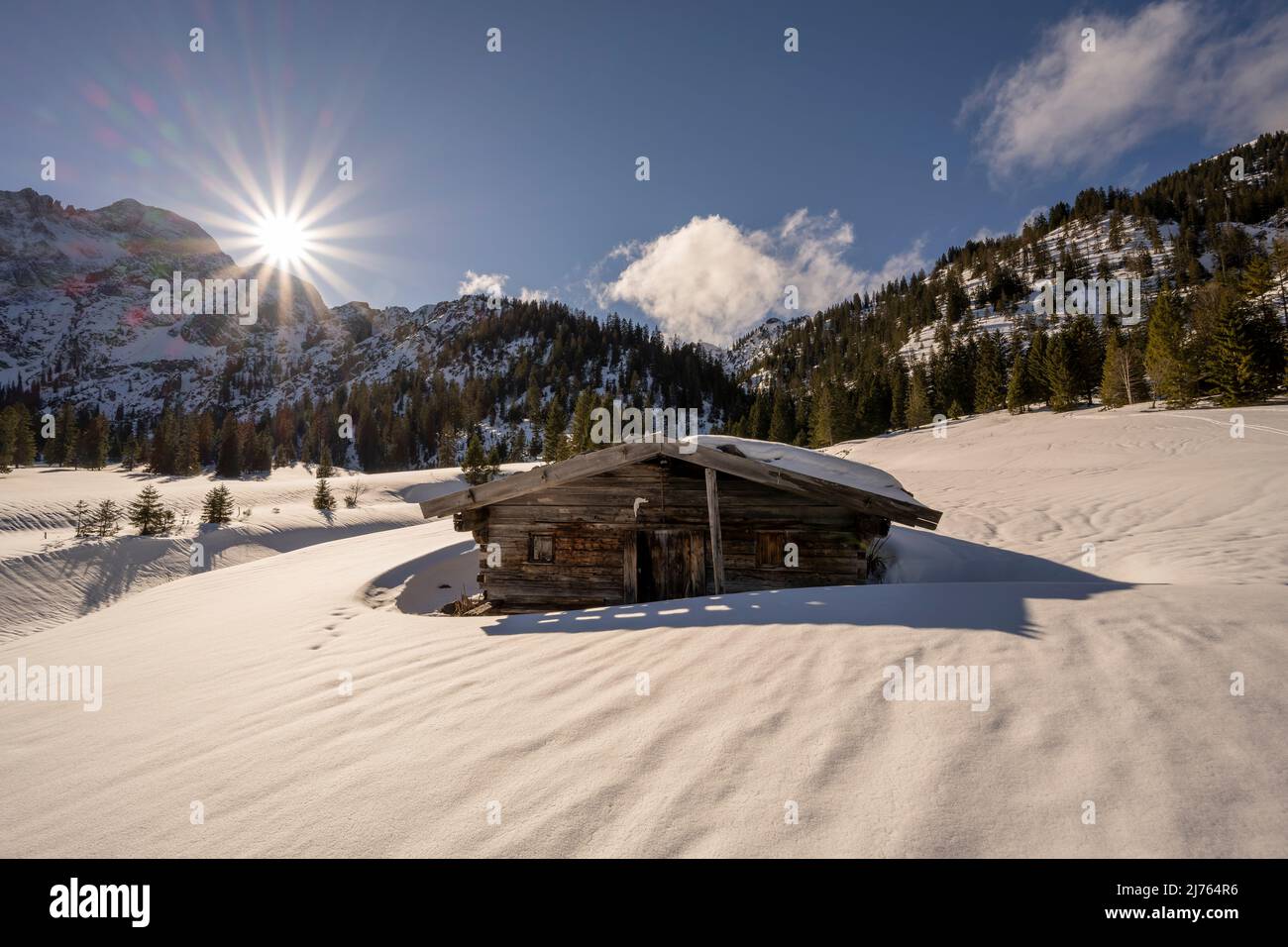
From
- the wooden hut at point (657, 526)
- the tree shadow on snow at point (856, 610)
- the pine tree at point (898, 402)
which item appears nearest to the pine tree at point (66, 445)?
the wooden hut at point (657, 526)

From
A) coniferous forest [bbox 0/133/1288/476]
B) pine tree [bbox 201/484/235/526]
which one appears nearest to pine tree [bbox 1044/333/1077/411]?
coniferous forest [bbox 0/133/1288/476]

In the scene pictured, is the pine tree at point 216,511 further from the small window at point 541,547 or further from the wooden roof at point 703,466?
the small window at point 541,547

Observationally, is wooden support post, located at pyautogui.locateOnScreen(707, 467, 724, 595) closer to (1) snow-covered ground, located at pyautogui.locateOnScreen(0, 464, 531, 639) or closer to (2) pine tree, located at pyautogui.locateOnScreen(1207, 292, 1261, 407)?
(1) snow-covered ground, located at pyautogui.locateOnScreen(0, 464, 531, 639)

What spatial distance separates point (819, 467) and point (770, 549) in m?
1.83

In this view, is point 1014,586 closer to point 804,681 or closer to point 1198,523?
point 804,681

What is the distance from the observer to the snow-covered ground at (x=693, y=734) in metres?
2.30

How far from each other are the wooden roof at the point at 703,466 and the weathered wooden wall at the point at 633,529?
1.41 feet

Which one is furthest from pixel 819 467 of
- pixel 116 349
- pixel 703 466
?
pixel 116 349

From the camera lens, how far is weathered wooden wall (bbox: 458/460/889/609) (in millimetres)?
9305

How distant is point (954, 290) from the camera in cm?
10825

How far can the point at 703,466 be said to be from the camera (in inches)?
352

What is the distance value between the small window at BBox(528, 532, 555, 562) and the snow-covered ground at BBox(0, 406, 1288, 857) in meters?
3.67

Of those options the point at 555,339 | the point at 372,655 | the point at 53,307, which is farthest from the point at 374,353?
the point at 372,655

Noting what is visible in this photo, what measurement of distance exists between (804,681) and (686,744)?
111 centimetres
